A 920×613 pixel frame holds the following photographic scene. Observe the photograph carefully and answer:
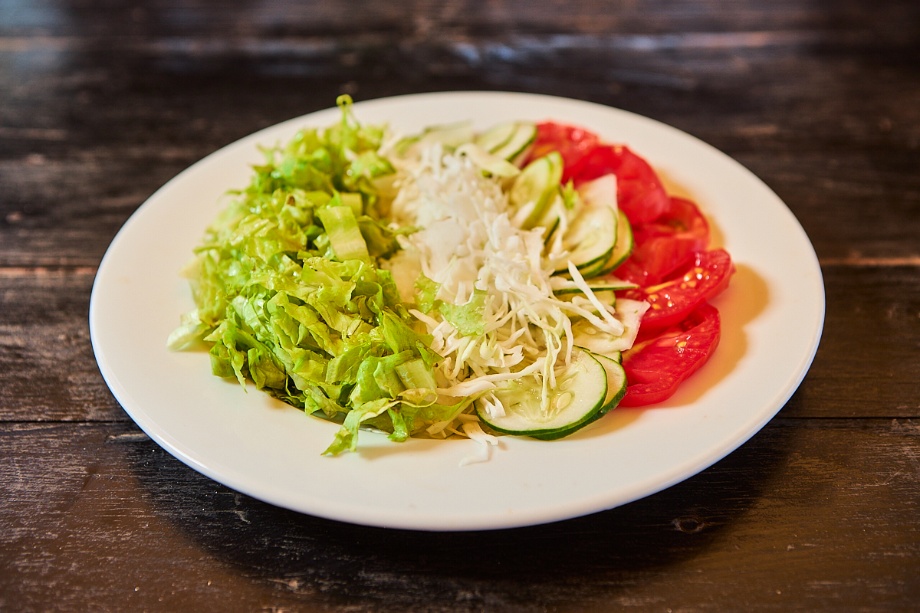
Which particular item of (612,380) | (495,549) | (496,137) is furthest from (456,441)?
(496,137)

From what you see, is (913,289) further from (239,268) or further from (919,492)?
(239,268)

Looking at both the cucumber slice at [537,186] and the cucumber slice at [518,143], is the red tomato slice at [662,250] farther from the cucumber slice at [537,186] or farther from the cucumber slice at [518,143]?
the cucumber slice at [518,143]

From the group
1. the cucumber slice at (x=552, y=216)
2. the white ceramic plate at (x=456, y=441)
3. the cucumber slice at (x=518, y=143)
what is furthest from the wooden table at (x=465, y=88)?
the cucumber slice at (x=518, y=143)

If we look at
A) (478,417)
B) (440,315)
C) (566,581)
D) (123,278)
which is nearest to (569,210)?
(440,315)

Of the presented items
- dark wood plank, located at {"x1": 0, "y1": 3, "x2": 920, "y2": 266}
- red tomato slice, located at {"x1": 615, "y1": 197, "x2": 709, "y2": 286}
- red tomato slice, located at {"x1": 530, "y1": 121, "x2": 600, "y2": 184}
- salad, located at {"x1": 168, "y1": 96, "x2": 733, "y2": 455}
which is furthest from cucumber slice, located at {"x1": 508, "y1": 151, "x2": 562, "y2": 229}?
dark wood plank, located at {"x1": 0, "y1": 3, "x2": 920, "y2": 266}

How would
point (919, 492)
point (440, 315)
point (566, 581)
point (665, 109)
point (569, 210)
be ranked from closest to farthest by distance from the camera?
point (566, 581) → point (919, 492) → point (440, 315) → point (569, 210) → point (665, 109)

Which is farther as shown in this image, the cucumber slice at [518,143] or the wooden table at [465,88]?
the cucumber slice at [518,143]
